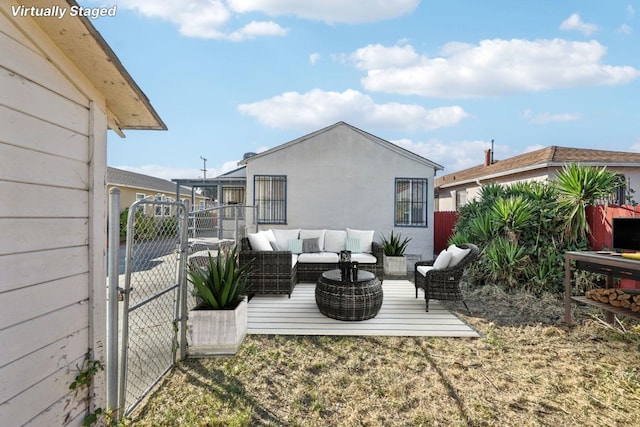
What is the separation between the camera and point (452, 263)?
475 cm

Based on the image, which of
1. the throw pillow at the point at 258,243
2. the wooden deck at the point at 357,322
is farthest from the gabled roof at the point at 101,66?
the throw pillow at the point at 258,243

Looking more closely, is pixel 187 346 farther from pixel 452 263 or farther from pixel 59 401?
pixel 452 263

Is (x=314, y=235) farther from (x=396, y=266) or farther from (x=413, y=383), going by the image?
(x=413, y=383)

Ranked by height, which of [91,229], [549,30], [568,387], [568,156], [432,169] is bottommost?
[568,387]

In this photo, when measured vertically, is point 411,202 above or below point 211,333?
above

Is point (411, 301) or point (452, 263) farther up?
point (452, 263)

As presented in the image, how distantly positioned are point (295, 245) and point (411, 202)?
4382 millimetres

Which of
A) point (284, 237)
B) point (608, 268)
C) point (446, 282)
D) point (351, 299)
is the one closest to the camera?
point (608, 268)

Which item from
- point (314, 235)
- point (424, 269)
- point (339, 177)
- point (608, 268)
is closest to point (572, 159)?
point (339, 177)

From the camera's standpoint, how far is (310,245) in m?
6.89

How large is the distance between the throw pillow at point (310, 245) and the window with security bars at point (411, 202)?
3262 millimetres

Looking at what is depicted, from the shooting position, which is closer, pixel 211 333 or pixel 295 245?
pixel 211 333

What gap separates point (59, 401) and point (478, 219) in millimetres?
7239

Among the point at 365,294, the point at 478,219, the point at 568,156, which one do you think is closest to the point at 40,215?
the point at 365,294
